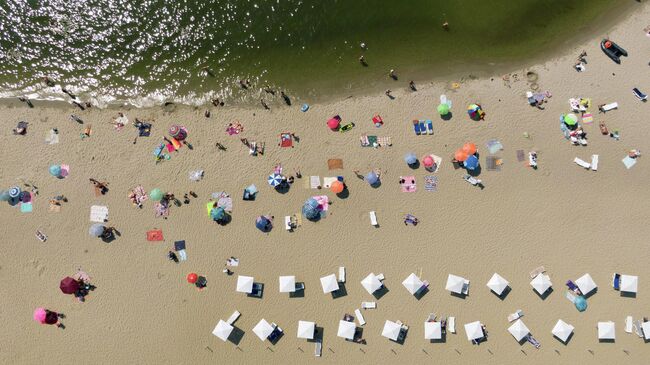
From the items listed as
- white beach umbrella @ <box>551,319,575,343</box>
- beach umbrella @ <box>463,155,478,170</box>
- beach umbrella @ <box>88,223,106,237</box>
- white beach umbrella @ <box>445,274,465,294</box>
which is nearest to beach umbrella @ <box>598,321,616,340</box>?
white beach umbrella @ <box>551,319,575,343</box>

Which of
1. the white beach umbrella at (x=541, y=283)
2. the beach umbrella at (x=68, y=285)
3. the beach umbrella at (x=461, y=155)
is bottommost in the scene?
the white beach umbrella at (x=541, y=283)

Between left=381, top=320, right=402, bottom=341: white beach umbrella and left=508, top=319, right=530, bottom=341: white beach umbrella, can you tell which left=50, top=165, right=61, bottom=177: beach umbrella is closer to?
left=381, top=320, right=402, bottom=341: white beach umbrella

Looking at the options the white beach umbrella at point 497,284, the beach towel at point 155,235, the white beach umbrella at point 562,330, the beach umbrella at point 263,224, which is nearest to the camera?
the white beach umbrella at point 562,330

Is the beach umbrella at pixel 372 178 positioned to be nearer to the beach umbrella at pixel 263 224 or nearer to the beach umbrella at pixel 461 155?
the beach umbrella at pixel 461 155

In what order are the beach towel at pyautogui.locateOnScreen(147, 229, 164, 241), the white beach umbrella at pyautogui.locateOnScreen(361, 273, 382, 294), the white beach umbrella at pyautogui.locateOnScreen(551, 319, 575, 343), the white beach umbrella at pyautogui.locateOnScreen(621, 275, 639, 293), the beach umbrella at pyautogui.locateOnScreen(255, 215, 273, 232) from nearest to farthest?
the white beach umbrella at pyautogui.locateOnScreen(551, 319, 575, 343)
the white beach umbrella at pyautogui.locateOnScreen(621, 275, 639, 293)
the white beach umbrella at pyautogui.locateOnScreen(361, 273, 382, 294)
the beach umbrella at pyautogui.locateOnScreen(255, 215, 273, 232)
the beach towel at pyautogui.locateOnScreen(147, 229, 164, 241)

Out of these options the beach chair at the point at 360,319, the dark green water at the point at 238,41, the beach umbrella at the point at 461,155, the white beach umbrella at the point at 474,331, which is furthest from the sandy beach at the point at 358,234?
the dark green water at the point at 238,41
